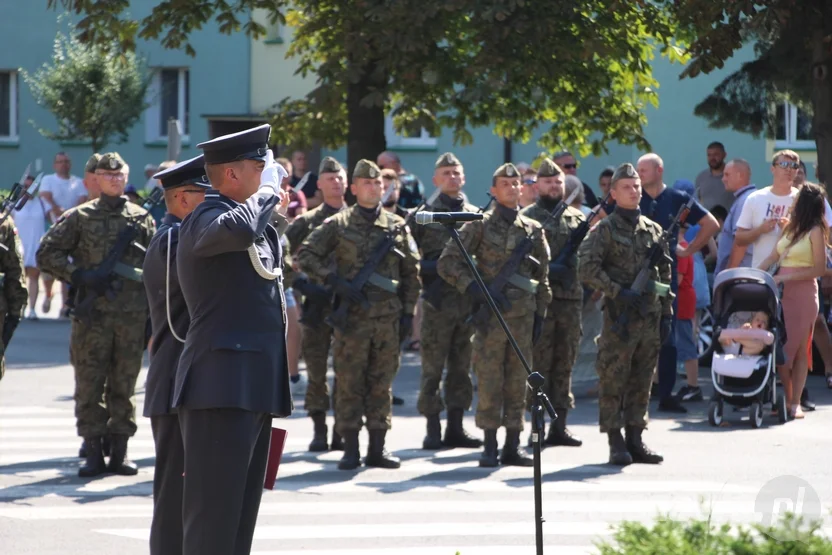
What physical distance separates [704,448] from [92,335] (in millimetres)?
4501

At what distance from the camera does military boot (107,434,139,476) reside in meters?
9.96

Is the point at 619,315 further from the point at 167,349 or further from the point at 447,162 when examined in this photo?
the point at 167,349

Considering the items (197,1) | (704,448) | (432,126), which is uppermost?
(197,1)

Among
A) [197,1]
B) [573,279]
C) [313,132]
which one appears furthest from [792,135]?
[573,279]

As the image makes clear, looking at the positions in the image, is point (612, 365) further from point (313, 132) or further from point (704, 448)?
point (313, 132)

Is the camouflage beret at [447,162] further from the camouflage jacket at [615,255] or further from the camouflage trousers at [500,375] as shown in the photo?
the camouflage trousers at [500,375]

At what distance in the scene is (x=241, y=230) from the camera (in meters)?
5.14

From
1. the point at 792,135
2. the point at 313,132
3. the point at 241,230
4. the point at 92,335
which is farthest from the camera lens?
the point at 792,135

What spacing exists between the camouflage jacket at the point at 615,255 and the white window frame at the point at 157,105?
87.6ft

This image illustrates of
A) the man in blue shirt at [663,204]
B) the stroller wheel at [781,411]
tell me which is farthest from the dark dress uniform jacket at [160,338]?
the stroller wheel at [781,411]

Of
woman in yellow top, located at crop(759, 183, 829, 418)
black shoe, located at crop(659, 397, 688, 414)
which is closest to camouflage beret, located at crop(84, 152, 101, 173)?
black shoe, located at crop(659, 397, 688, 414)

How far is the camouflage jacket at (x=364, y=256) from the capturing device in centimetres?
1046

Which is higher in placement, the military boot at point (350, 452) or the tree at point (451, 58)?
the tree at point (451, 58)

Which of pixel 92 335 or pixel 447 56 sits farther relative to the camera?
pixel 447 56
